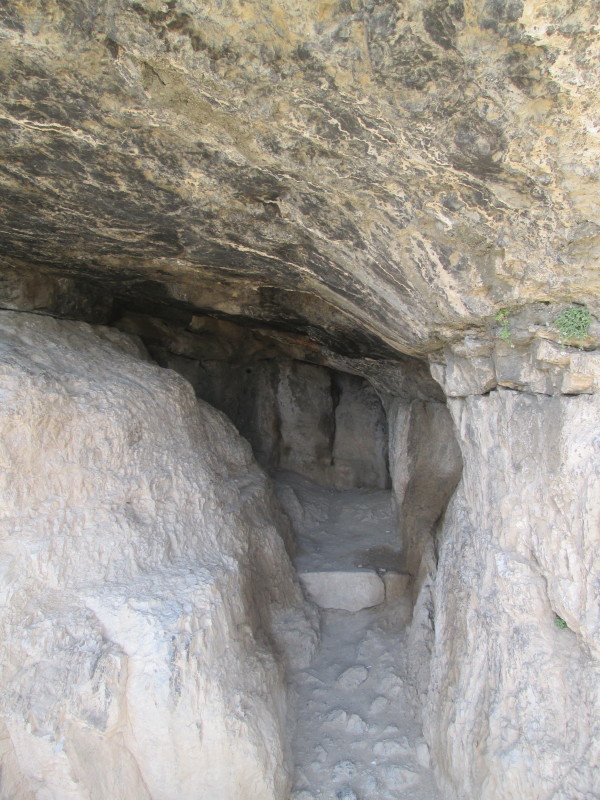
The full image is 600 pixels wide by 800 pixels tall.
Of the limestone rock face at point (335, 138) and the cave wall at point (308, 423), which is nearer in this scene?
the limestone rock face at point (335, 138)

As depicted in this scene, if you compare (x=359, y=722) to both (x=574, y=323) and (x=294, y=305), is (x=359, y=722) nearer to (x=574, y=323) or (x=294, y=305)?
(x=574, y=323)

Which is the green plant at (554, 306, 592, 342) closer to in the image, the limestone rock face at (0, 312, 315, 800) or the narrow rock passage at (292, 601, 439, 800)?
the limestone rock face at (0, 312, 315, 800)

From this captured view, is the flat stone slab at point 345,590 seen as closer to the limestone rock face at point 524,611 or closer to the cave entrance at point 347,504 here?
the cave entrance at point 347,504

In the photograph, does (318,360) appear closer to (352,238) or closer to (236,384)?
(236,384)

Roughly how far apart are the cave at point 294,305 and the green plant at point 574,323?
0.01 metres

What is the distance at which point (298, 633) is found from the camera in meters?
5.20

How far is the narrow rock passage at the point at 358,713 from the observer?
4.02m

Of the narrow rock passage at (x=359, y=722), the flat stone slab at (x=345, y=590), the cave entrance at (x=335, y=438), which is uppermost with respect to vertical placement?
the cave entrance at (x=335, y=438)

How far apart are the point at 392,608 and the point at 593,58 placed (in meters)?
5.04

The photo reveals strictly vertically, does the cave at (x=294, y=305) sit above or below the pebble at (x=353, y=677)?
above

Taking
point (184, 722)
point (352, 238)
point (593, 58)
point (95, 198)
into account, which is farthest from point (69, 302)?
point (593, 58)

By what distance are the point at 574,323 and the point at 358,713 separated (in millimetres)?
3545

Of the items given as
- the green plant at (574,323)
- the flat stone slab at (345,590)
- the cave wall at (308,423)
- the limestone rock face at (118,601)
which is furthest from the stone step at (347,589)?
the green plant at (574,323)

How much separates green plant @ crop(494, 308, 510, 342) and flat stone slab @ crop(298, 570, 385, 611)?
3.48 meters
